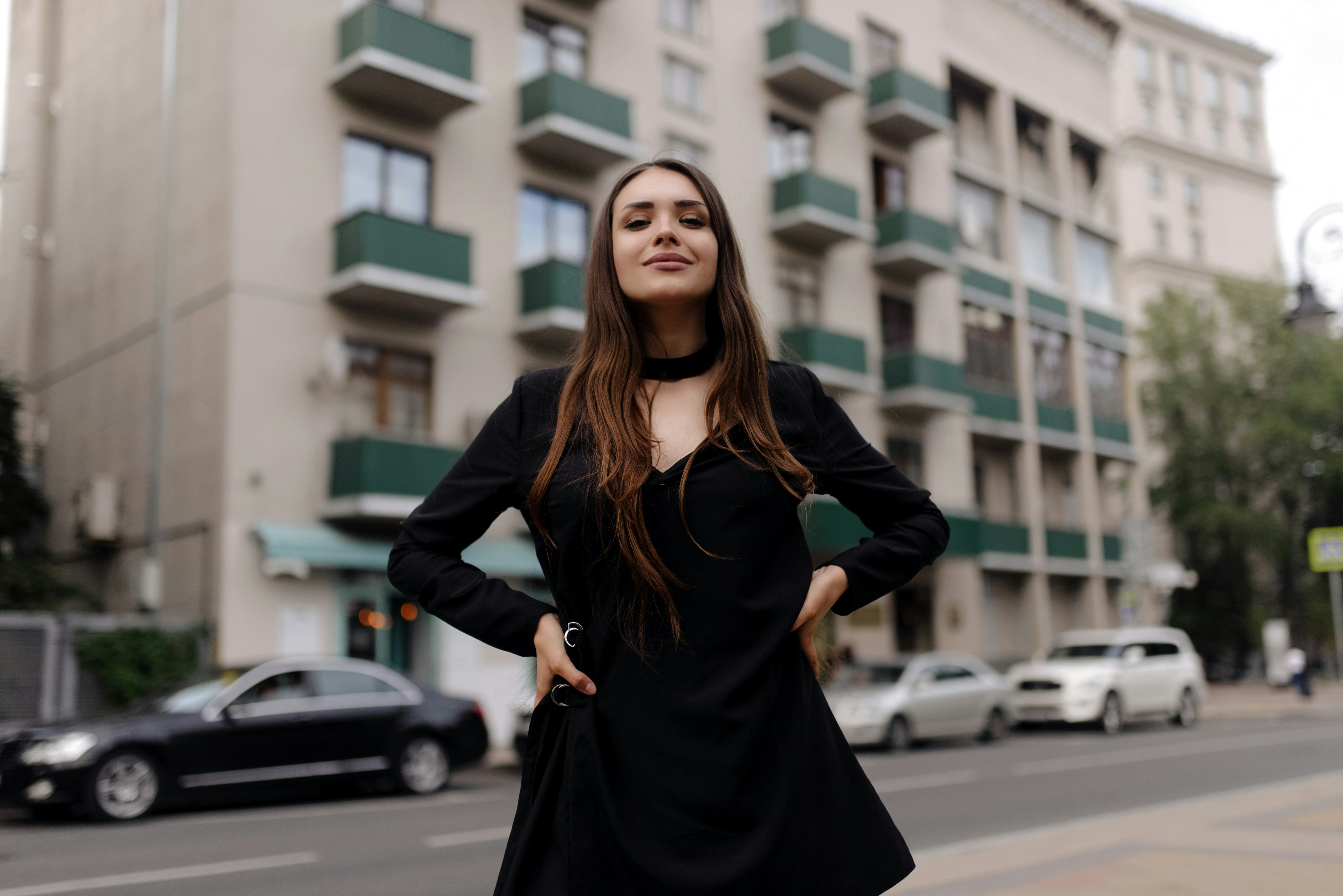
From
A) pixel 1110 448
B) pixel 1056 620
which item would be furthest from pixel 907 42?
pixel 1056 620

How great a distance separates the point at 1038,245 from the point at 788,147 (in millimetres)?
11040

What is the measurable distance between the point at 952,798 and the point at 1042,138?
96.2 feet

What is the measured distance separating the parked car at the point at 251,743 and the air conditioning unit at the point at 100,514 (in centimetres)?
810

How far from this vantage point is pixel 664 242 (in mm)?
2223

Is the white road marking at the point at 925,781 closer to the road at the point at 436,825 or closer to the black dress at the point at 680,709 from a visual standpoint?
the road at the point at 436,825

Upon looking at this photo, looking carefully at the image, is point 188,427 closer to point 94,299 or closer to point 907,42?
point 94,299

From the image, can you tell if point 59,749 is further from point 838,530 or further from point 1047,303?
point 1047,303

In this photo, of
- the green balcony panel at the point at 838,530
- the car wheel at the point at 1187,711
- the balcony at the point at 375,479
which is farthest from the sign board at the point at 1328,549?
the balcony at the point at 375,479

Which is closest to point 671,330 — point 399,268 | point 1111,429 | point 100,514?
point 399,268

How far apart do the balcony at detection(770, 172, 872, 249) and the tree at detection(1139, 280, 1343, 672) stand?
19861 millimetres

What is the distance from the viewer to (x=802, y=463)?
2186mm

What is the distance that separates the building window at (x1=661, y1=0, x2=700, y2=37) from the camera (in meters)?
25.7

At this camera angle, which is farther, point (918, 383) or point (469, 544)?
point (918, 383)

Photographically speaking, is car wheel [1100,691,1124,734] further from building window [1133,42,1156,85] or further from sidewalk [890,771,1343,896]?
building window [1133,42,1156,85]
